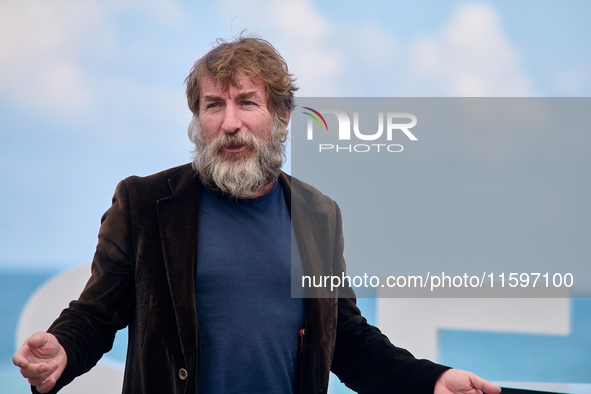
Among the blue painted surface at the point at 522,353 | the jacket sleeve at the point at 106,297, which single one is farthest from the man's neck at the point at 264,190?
the blue painted surface at the point at 522,353

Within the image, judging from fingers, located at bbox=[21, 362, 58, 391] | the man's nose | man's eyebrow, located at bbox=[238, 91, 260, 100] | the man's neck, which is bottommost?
fingers, located at bbox=[21, 362, 58, 391]

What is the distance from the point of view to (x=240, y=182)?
1.55 m

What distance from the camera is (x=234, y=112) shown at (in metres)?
1.55

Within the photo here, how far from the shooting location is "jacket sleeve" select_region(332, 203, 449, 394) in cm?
149

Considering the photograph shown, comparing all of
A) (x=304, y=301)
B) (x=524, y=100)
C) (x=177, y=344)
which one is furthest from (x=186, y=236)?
(x=524, y=100)

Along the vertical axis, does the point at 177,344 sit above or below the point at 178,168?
below

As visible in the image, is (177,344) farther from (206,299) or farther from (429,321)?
(429,321)

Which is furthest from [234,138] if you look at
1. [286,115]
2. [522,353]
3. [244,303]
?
[522,353]

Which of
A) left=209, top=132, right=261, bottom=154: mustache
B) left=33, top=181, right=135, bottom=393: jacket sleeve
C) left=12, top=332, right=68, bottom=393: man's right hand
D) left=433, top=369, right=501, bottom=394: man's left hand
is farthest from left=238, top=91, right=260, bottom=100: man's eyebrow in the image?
left=433, top=369, right=501, bottom=394: man's left hand

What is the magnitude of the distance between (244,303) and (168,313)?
202mm

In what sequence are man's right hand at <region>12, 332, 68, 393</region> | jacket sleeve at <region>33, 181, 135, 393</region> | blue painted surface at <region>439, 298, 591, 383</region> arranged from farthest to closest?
blue painted surface at <region>439, 298, 591, 383</region> → jacket sleeve at <region>33, 181, 135, 393</region> → man's right hand at <region>12, 332, 68, 393</region>

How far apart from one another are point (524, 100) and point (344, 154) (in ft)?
3.74

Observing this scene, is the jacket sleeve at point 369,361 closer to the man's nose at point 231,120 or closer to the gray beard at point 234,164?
the gray beard at point 234,164

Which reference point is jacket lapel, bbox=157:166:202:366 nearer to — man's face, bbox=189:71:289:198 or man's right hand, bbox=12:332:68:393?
man's face, bbox=189:71:289:198
